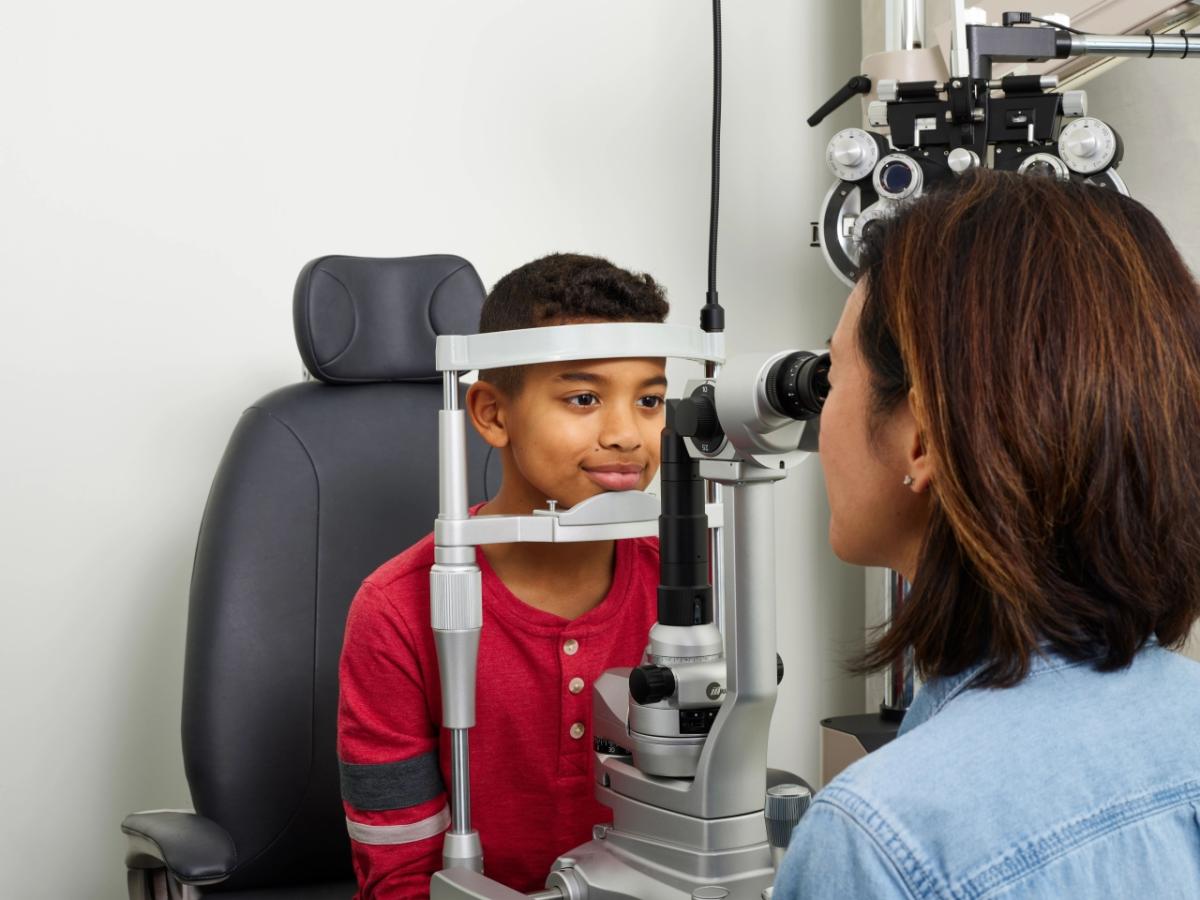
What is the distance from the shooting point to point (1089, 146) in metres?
1.54

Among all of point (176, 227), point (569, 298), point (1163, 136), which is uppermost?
point (1163, 136)

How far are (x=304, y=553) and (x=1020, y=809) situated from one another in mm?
1115

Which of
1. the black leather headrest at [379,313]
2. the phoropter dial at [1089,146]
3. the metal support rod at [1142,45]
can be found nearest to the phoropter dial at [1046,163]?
the phoropter dial at [1089,146]

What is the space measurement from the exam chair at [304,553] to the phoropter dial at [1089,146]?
74 cm

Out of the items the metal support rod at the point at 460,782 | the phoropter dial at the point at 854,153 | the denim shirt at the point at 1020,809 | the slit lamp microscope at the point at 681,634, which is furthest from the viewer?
the phoropter dial at the point at 854,153

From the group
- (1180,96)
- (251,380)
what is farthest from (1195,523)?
(251,380)

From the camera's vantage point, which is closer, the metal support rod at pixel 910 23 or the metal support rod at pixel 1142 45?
the metal support rod at pixel 1142 45

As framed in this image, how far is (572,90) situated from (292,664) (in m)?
1.10

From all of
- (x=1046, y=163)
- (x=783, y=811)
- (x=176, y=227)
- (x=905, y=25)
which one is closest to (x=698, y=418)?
(x=783, y=811)

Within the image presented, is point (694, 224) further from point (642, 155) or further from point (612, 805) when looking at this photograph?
point (612, 805)

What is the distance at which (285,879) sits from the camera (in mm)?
1469

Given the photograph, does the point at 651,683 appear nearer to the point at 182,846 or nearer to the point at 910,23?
the point at 182,846

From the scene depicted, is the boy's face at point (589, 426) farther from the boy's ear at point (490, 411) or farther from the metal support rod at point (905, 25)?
the metal support rod at point (905, 25)

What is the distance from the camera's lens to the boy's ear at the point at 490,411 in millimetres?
1364
